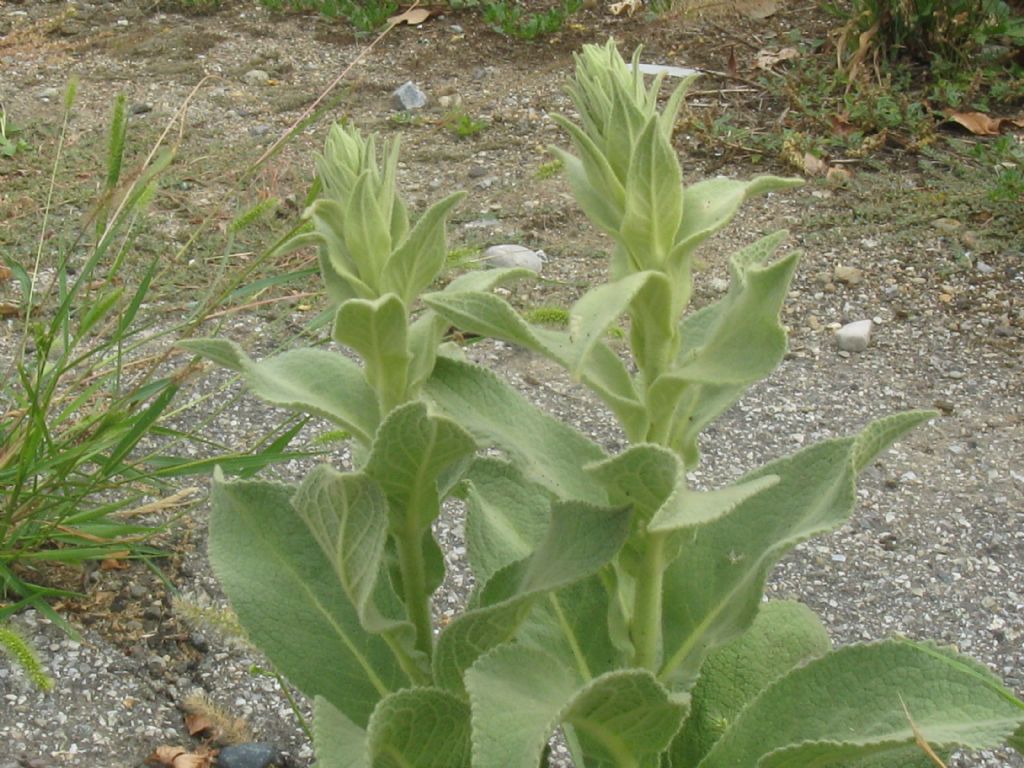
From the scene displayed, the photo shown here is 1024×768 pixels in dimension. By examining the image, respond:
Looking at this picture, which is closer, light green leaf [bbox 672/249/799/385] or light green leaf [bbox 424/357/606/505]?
light green leaf [bbox 672/249/799/385]

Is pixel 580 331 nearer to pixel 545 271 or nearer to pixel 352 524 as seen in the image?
pixel 352 524

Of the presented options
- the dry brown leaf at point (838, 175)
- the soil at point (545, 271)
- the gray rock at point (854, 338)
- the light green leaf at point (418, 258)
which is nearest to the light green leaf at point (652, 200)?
the light green leaf at point (418, 258)

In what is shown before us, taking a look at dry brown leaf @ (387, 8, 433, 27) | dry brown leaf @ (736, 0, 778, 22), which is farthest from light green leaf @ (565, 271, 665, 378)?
dry brown leaf @ (387, 8, 433, 27)

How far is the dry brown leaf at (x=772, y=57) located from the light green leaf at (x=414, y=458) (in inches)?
152

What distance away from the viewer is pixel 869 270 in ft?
12.4

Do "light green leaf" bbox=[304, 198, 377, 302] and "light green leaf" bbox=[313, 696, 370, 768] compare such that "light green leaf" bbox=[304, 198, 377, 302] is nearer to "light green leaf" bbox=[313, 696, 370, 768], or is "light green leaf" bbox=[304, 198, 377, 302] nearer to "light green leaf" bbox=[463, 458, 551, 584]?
"light green leaf" bbox=[463, 458, 551, 584]

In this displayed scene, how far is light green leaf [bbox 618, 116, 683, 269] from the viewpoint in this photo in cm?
122

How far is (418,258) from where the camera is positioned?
1.33 meters

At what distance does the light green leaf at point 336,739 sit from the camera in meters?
1.43

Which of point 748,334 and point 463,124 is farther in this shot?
point 463,124

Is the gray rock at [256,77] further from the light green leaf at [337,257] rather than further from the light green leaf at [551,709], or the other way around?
the light green leaf at [551,709]

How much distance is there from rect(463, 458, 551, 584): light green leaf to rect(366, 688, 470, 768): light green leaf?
0.20 metres

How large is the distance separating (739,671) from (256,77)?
424 centimetres

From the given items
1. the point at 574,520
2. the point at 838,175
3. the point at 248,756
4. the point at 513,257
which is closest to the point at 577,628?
the point at 574,520
